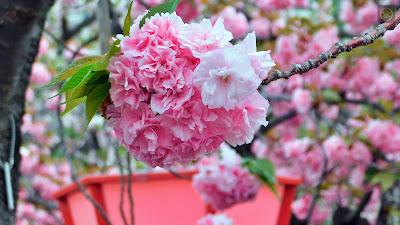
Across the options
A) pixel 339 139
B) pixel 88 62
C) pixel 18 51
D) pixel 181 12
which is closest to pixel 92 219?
pixel 18 51

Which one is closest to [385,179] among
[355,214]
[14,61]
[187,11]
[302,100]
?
[355,214]

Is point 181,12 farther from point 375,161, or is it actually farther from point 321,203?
point 321,203

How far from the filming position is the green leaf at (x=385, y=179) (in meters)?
2.24

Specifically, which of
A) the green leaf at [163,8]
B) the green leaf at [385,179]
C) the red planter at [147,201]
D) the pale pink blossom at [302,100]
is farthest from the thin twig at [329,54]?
the pale pink blossom at [302,100]

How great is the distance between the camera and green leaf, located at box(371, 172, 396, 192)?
224 centimetres

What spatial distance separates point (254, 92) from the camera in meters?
0.60

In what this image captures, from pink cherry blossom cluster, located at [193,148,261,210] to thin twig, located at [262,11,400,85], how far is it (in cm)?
72

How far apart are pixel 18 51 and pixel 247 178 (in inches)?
30.0

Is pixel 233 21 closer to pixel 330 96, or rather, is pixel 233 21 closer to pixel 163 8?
pixel 330 96

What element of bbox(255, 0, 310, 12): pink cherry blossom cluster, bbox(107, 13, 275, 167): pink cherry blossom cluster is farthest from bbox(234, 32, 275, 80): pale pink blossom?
bbox(255, 0, 310, 12): pink cherry blossom cluster

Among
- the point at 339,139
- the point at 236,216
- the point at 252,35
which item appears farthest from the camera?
the point at 339,139

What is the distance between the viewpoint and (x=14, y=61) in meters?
1.13

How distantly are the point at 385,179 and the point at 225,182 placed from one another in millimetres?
1117

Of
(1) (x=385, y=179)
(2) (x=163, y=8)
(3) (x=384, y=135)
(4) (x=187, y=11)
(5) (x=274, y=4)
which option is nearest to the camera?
(2) (x=163, y=8)
